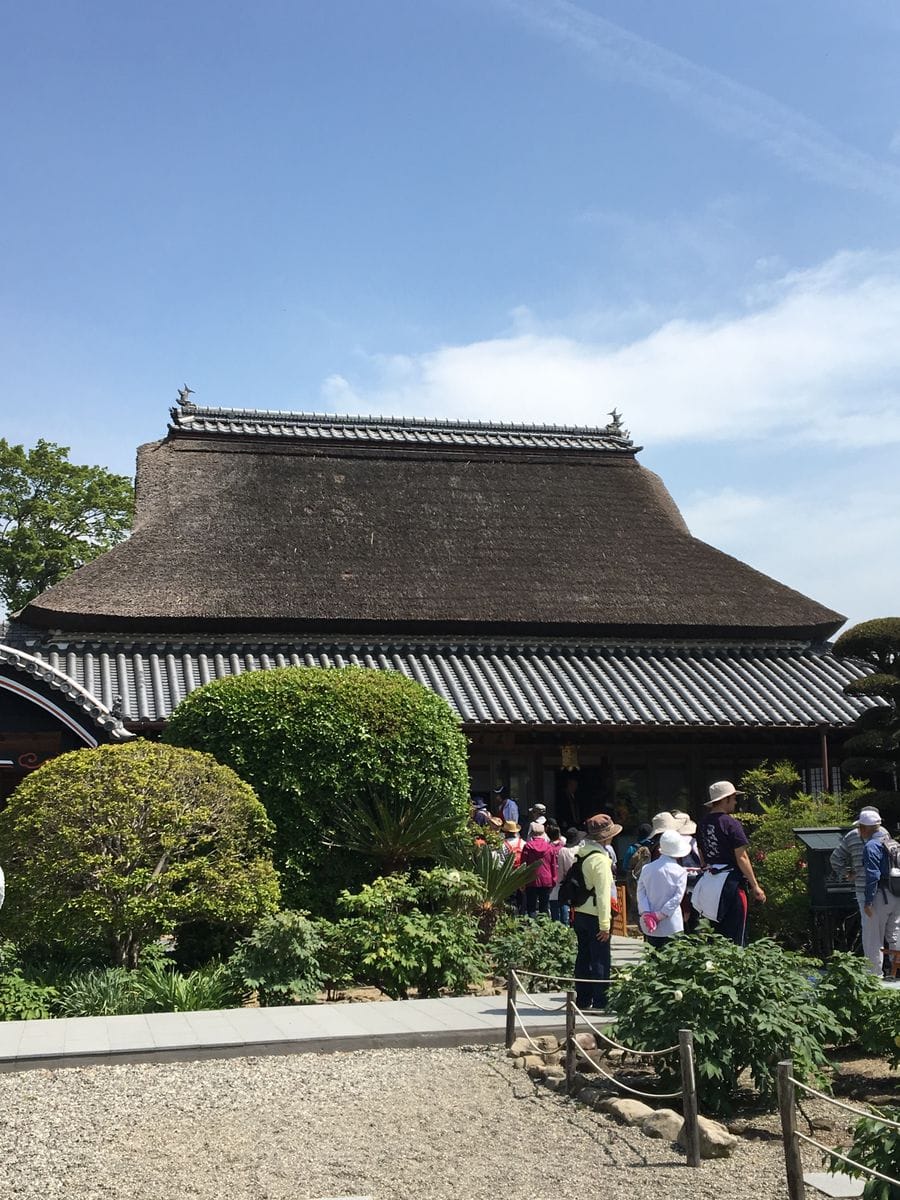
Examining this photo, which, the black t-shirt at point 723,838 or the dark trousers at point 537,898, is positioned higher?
the black t-shirt at point 723,838

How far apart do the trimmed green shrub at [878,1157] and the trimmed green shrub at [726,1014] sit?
5.19 ft

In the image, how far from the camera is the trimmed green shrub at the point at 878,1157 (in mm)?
4613

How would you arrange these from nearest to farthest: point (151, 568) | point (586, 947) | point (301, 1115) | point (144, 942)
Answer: point (301, 1115) < point (586, 947) < point (144, 942) < point (151, 568)

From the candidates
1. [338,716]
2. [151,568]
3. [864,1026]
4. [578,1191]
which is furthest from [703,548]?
[578,1191]

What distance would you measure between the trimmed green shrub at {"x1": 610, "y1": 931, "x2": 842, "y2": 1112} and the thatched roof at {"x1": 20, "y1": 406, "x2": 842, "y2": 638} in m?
12.8

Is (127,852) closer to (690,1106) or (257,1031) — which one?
(257,1031)

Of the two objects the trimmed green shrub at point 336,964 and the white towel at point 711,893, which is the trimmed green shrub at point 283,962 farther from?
the white towel at point 711,893

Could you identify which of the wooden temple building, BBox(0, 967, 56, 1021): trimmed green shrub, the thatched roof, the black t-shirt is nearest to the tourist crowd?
the black t-shirt

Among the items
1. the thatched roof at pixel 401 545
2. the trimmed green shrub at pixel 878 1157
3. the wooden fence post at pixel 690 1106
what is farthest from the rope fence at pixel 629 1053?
the thatched roof at pixel 401 545

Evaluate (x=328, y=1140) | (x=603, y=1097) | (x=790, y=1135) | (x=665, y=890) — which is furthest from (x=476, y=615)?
(x=790, y=1135)

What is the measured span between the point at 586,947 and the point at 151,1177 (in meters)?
4.56

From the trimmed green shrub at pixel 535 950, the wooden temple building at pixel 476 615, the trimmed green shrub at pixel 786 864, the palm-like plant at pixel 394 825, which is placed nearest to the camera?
the trimmed green shrub at pixel 535 950

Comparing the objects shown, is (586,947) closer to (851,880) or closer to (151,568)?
(851,880)

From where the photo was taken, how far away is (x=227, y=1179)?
5.68m
